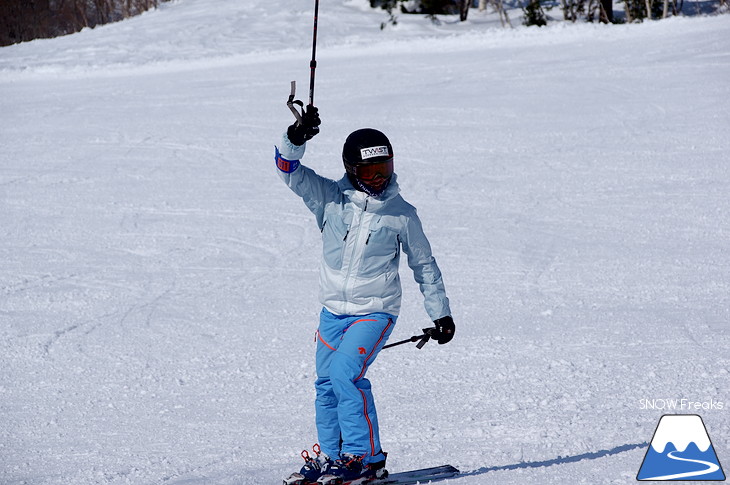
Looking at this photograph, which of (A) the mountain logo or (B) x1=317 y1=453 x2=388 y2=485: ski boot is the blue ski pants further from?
(A) the mountain logo

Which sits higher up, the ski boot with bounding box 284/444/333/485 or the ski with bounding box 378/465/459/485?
the ski boot with bounding box 284/444/333/485

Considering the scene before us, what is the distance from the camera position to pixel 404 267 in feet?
29.0

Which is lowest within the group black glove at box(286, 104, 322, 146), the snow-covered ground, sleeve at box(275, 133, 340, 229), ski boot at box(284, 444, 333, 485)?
the snow-covered ground

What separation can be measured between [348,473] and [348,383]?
0.41 m

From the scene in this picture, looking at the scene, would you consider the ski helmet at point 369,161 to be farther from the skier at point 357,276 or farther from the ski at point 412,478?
the ski at point 412,478

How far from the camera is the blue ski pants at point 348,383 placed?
3963mm

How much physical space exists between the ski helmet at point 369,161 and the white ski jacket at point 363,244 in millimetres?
44

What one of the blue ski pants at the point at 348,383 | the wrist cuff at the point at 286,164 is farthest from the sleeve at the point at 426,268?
the wrist cuff at the point at 286,164

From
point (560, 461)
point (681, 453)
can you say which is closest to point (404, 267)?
point (560, 461)

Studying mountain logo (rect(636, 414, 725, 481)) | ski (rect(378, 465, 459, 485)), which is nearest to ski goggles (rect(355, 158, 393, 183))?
ski (rect(378, 465, 459, 485))

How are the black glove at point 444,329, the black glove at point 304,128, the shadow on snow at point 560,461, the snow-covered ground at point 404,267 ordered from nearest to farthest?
the black glove at point 304,128
the black glove at point 444,329
the shadow on snow at point 560,461
the snow-covered ground at point 404,267

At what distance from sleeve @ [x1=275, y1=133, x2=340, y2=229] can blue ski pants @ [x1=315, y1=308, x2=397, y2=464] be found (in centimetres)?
51

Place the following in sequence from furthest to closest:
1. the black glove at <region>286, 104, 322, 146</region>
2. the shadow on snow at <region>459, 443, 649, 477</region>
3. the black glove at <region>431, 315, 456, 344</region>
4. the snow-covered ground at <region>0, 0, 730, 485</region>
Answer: the snow-covered ground at <region>0, 0, 730, 485</region>
the shadow on snow at <region>459, 443, 649, 477</region>
the black glove at <region>431, 315, 456, 344</region>
the black glove at <region>286, 104, 322, 146</region>

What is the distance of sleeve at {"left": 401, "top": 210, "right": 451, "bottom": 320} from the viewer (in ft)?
13.3
